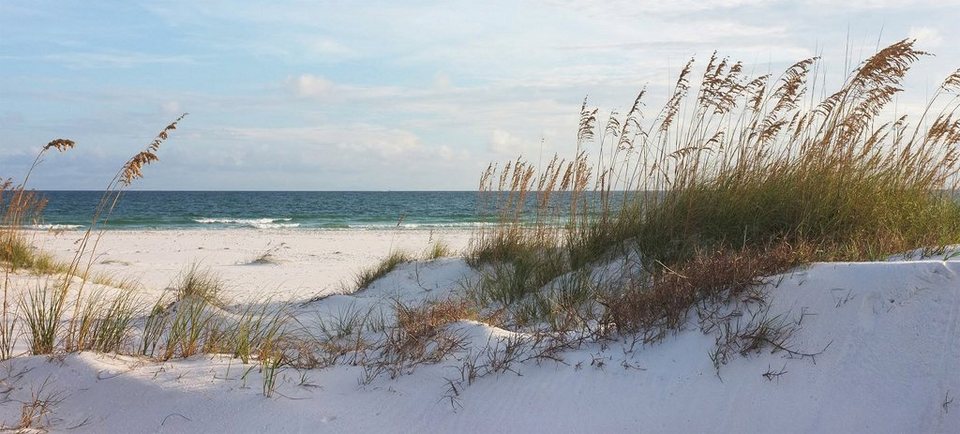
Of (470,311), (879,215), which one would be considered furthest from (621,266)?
(879,215)

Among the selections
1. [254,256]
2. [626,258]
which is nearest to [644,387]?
[626,258]

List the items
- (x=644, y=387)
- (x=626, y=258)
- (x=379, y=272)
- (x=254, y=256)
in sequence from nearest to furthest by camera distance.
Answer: (x=644, y=387), (x=626, y=258), (x=379, y=272), (x=254, y=256)

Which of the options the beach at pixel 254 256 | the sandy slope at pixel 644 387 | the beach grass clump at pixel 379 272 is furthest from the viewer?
the beach at pixel 254 256

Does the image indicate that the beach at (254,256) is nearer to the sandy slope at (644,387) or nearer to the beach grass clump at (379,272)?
the beach grass clump at (379,272)

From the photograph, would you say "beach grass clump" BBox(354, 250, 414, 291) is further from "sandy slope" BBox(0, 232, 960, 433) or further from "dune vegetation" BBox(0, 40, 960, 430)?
"sandy slope" BBox(0, 232, 960, 433)

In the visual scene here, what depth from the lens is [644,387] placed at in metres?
3.53

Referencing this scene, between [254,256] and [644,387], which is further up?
[644,387]

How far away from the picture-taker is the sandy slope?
3293mm

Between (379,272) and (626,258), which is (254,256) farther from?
(626,258)

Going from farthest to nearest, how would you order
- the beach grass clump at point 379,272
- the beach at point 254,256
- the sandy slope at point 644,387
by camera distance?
the beach at point 254,256 → the beach grass clump at point 379,272 → the sandy slope at point 644,387

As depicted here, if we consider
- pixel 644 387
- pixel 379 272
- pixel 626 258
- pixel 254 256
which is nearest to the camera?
pixel 644 387

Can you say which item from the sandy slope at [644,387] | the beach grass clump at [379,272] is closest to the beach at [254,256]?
the beach grass clump at [379,272]

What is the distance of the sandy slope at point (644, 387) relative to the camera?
3.29 m

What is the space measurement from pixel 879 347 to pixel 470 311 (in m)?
2.65
